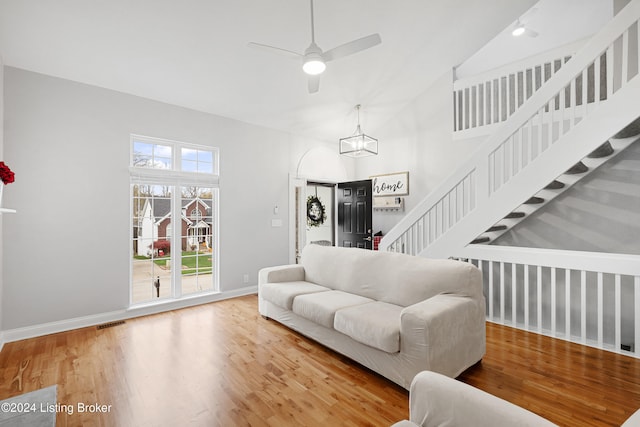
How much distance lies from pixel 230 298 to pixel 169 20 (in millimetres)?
3682

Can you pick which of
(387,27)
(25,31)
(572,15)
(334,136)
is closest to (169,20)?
(25,31)

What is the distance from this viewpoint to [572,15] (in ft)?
13.5

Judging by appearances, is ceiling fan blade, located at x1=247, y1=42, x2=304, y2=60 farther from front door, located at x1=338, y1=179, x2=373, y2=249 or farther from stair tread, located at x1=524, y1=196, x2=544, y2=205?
front door, located at x1=338, y1=179, x2=373, y2=249

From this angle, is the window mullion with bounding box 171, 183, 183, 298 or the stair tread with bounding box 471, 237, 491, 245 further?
the window mullion with bounding box 171, 183, 183, 298

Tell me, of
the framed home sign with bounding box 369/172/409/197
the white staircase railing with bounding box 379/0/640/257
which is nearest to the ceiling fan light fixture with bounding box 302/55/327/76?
the white staircase railing with bounding box 379/0/640/257

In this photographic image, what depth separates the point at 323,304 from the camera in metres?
2.79

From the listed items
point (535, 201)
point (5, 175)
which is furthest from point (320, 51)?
point (535, 201)

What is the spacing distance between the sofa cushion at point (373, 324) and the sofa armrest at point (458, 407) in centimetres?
97

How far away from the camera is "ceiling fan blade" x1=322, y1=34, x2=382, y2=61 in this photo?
246 cm

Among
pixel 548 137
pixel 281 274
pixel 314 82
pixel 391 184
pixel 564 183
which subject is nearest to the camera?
pixel 314 82

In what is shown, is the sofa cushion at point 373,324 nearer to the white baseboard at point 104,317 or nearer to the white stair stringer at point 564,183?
the white stair stringer at point 564,183

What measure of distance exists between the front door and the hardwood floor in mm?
2952

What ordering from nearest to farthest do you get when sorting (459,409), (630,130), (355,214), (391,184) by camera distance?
(459,409)
(630,130)
(391,184)
(355,214)

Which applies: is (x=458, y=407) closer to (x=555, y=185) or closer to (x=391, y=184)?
(x=555, y=185)
